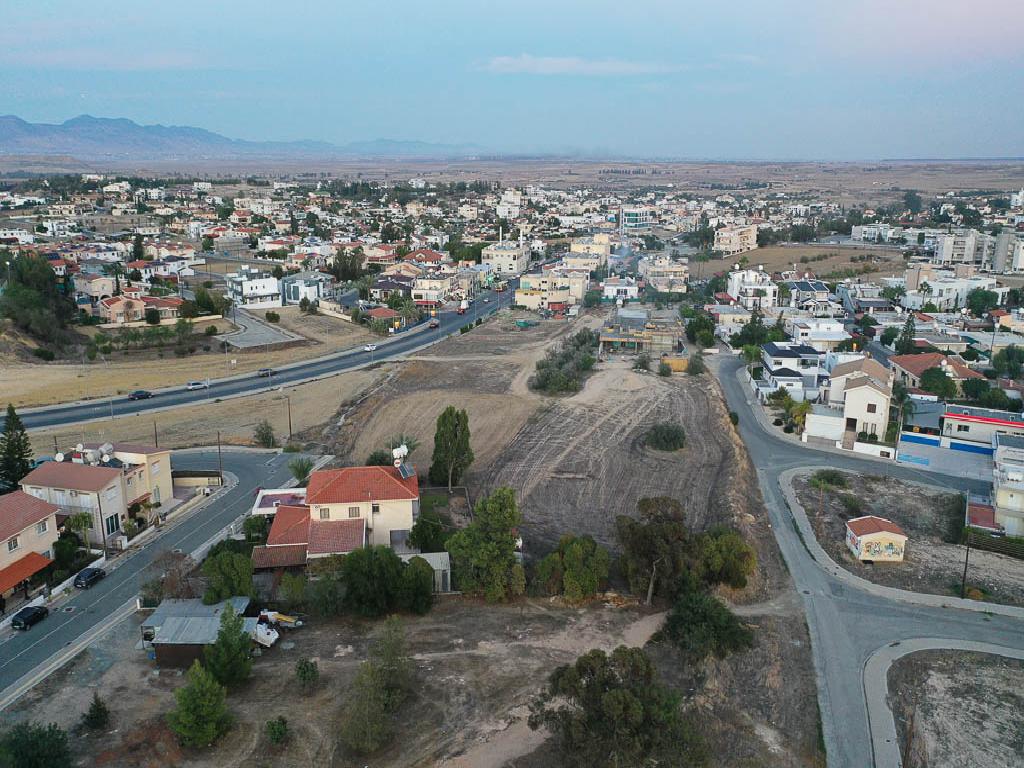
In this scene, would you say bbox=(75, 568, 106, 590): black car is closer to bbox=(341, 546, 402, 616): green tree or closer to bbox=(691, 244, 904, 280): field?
bbox=(341, 546, 402, 616): green tree

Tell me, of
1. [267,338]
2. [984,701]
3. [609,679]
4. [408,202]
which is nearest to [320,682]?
[609,679]

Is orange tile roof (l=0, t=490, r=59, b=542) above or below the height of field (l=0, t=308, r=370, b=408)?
above

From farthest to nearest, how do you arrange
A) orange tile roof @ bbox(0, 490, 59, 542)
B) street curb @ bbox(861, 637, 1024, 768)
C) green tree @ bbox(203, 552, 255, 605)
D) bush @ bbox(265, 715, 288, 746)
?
orange tile roof @ bbox(0, 490, 59, 542) → green tree @ bbox(203, 552, 255, 605) → street curb @ bbox(861, 637, 1024, 768) → bush @ bbox(265, 715, 288, 746)

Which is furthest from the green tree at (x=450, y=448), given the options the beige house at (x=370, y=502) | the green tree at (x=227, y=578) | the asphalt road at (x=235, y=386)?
the asphalt road at (x=235, y=386)

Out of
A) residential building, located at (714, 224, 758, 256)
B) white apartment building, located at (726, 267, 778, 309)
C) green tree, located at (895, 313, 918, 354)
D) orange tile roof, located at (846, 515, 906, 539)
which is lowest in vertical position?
orange tile roof, located at (846, 515, 906, 539)

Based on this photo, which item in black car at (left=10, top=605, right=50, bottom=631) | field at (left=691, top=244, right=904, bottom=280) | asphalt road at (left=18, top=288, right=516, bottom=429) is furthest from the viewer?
field at (left=691, top=244, right=904, bottom=280)

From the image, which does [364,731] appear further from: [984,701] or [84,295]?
[84,295]

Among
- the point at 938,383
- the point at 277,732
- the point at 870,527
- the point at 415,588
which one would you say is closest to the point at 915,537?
the point at 870,527

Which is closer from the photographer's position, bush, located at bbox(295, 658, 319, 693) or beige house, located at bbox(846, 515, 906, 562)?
bush, located at bbox(295, 658, 319, 693)

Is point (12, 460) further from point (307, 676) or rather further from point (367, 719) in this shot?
point (367, 719)

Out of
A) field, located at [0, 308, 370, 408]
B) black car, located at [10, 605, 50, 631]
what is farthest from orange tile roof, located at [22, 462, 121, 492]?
field, located at [0, 308, 370, 408]
